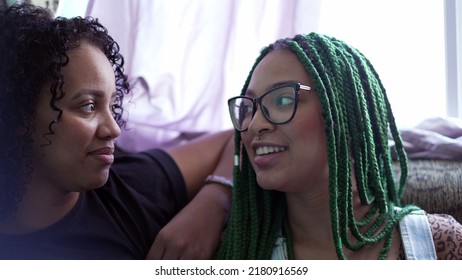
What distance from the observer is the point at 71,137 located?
973mm

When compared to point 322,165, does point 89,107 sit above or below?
above

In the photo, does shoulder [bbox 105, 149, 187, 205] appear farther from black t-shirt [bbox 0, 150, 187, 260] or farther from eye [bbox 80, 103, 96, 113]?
eye [bbox 80, 103, 96, 113]

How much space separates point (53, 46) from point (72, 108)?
0.12m

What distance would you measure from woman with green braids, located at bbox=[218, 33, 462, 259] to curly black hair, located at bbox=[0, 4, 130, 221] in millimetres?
342

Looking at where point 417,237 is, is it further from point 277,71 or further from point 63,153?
point 63,153

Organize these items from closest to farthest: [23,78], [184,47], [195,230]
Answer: [23,78] < [195,230] < [184,47]

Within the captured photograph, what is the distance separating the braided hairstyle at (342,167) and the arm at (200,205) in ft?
0.15

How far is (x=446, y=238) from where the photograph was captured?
995 mm

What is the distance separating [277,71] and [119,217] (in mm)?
437

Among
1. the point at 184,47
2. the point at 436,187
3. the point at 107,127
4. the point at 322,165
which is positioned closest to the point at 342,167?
the point at 322,165

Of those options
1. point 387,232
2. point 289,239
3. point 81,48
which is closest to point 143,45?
point 81,48

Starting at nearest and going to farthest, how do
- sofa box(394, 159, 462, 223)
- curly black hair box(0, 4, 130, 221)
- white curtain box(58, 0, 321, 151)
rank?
1. curly black hair box(0, 4, 130, 221)
2. sofa box(394, 159, 462, 223)
3. white curtain box(58, 0, 321, 151)

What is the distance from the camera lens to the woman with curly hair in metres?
0.97

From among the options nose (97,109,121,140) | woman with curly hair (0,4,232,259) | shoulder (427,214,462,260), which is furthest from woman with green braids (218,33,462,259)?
nose (97,109,121,140)
